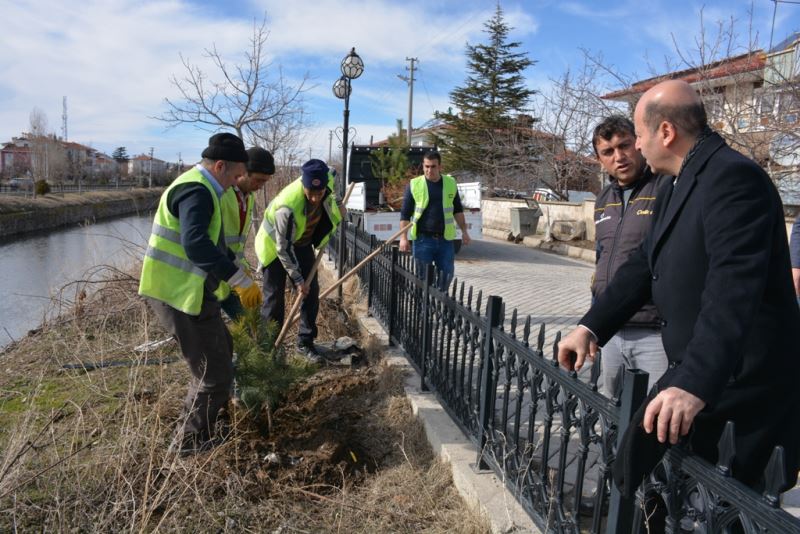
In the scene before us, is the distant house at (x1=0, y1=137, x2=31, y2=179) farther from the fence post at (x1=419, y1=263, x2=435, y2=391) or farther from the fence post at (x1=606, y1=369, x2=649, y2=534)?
the fence post at (x1=606, y1=369, x2=649, y2=534)

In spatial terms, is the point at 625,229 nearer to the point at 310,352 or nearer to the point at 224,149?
the point at 224,149

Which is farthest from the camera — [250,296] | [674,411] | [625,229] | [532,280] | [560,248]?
[560,248]

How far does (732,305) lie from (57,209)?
31.8 m

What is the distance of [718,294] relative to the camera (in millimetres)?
1345

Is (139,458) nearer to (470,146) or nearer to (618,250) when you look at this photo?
(618,250)

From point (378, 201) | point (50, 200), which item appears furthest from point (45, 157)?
point (378, 201)

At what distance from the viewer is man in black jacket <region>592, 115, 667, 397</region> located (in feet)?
8.21

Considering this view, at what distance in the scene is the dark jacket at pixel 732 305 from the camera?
51.9 inches

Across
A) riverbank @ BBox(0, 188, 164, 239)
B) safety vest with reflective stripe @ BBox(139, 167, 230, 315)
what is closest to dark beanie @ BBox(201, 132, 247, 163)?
safety vest with reflective stripe @ BBox(139, 167, 230, 315)

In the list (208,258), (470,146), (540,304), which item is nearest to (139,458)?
(208,258)

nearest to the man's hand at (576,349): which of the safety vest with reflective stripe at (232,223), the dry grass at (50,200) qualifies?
the safety vest with reflective stripe at (232,223)

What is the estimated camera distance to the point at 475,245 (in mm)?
13000

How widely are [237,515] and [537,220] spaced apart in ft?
41.8

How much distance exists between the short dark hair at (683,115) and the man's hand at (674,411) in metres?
0.74
